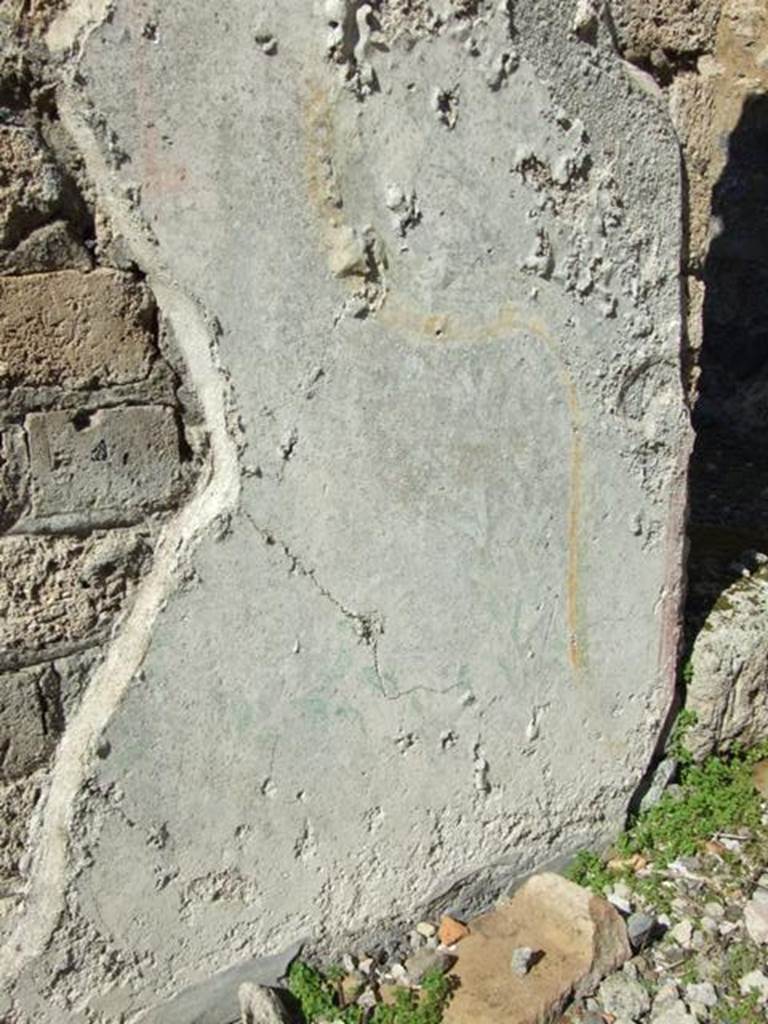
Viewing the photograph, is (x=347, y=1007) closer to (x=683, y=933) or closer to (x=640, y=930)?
(x=640, y=930)

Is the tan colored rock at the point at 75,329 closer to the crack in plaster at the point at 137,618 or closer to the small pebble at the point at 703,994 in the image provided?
the crack in plaster at the point at 137,618

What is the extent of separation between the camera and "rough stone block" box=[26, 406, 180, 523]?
162 cm

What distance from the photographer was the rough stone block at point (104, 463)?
162 centimetres

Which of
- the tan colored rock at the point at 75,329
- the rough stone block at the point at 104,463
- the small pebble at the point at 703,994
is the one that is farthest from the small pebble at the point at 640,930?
the tan colored rock at the point at 75,329

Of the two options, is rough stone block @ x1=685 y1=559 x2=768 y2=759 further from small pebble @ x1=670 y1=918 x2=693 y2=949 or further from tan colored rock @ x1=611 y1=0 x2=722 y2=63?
tan colored rock @ x1=611 y1=0 x2=722 y2=63

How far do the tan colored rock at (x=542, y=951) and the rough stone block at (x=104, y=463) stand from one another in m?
1.06

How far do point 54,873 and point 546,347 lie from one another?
4.06ft

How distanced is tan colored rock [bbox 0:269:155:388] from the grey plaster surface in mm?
71

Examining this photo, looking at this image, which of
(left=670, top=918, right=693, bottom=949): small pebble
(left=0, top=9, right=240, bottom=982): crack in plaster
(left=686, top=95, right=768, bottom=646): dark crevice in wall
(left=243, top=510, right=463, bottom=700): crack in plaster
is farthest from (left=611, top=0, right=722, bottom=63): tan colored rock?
(left=686, top=95, right=768, bottom=646): dark crevice in wall

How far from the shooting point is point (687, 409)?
238 cm

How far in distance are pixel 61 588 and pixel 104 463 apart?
0.20 metres

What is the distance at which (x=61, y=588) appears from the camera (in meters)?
1.68

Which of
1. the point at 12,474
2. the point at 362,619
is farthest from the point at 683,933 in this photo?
the point at 12,474

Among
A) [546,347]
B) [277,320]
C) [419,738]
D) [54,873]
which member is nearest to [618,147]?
[546,347]
